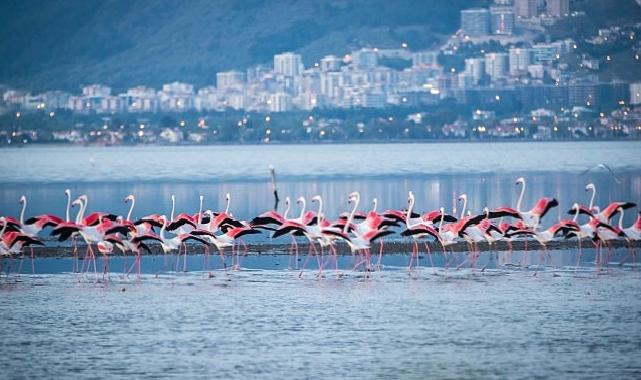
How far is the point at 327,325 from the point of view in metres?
18.7

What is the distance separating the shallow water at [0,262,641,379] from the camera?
16.3 metres

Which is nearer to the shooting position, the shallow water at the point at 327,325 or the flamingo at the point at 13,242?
the shallow water at the point at 327,325

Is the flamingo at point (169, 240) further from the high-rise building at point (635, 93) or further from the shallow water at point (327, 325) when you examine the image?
the high-rise building at point (635, 93)

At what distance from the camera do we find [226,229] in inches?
973

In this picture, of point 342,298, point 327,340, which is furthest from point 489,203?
point 327,340

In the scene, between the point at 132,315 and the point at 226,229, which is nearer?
the point at 132,315

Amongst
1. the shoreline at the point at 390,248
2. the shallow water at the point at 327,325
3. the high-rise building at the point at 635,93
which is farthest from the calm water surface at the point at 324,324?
the high-rise building at the point at 635,93

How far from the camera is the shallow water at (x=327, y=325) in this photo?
643 inches

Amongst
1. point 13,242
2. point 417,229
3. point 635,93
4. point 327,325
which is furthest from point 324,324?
point 635,93

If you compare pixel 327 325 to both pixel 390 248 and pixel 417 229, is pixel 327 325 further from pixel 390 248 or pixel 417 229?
pixel 390 248

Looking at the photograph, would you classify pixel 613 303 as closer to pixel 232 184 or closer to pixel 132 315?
pixel 132 315

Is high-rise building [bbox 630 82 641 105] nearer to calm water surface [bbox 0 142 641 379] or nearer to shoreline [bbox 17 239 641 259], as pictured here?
shoreline [bbox 17 239 641 259]

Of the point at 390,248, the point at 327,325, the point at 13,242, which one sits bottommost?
the point at 327,325

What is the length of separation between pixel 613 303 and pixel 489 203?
21.7 m
